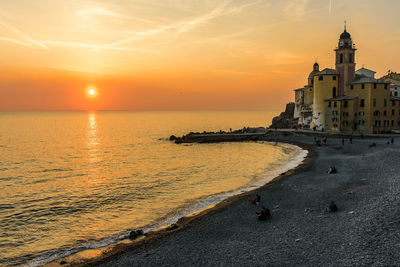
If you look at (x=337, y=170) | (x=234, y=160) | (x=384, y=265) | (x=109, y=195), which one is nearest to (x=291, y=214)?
(x=384, y=265)

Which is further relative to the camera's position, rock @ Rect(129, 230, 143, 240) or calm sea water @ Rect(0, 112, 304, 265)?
calm sea water @ Rect(0, 112, 304, 265)

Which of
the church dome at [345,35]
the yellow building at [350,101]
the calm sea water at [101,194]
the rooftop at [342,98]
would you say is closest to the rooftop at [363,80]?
the yellow building at [350,101]

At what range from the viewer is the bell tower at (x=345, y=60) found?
71250mm

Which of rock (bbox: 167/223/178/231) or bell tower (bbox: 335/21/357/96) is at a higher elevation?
bell tower (bbox: 335/21/357/96)

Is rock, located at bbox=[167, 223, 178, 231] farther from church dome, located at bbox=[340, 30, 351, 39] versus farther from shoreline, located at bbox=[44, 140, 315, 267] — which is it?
church dome, located at bbox=[340, 30, 351, 39]

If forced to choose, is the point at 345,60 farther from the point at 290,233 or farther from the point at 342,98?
the point at 290,233

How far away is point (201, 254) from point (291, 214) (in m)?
8.64

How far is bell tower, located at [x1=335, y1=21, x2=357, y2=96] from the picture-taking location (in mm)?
71250

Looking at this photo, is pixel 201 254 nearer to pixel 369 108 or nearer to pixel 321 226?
pixel 321 226

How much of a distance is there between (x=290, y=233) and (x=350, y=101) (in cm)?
5986

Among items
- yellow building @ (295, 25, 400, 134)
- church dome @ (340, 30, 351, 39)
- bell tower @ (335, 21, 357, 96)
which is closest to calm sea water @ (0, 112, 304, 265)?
yellow building @ (295, 25, 400, 134)

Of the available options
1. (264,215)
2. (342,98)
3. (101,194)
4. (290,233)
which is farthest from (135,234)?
(342,98)

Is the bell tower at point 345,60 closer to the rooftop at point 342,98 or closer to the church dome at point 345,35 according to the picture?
the church dome at point 345,35

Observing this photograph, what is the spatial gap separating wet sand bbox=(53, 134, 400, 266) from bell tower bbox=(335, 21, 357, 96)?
49171 mm
